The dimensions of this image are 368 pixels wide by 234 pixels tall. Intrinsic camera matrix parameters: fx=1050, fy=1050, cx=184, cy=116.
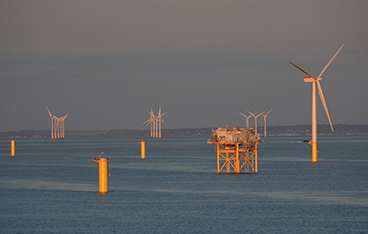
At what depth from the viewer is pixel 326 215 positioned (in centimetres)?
7312

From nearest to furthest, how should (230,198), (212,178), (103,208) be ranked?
(103,208), (230,198), (212,178)

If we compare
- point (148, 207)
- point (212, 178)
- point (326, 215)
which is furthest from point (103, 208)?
point (212, 178)

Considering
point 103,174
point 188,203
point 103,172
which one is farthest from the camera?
point 103,174

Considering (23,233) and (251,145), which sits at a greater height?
(251,145)

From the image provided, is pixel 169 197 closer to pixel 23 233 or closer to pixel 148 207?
pixel 148 207

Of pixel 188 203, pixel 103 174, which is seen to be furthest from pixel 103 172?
pixel 188 203

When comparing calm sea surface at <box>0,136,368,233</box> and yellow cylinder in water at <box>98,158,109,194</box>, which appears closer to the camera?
calm sea surface at <box>0,136,368,233</box>

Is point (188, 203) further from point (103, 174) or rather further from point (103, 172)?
point (103, 174)

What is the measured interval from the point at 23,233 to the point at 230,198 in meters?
26.4

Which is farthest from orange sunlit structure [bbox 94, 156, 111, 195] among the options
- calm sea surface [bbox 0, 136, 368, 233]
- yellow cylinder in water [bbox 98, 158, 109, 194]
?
calm sea surface [bbox 0, 136, 368, 233]

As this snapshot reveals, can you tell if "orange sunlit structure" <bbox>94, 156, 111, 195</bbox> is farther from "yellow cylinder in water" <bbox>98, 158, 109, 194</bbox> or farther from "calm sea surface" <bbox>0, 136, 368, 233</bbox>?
"calm sea surface" <bbox>0, 136, 368, 233</bbox>

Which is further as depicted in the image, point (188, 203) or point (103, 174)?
point (103, 174)

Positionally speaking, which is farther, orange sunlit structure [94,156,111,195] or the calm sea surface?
orange sunlit structure [94,156,111,195]

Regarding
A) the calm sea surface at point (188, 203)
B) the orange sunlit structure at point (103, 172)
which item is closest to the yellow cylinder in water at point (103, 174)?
the orange sunlit structure at point (103, 172)
